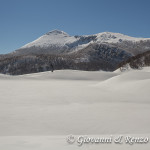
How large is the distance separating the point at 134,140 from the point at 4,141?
9.19ft

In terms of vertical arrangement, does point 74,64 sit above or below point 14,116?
above

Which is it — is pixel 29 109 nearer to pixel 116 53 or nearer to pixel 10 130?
pixel 10 130

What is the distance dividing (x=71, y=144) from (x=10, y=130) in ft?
6.76

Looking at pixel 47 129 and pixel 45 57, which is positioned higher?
pixel 45 57

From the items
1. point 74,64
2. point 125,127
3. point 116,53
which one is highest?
point 116,53

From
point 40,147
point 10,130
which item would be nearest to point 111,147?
point 40,147

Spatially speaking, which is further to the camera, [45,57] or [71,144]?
[45,57]

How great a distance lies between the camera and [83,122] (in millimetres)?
5699

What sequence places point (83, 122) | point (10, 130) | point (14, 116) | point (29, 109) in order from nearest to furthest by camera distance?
point (10, 130) < point (83, 122) < point (14, 116) < point (29, 109)

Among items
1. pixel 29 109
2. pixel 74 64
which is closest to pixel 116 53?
pixel 74 64

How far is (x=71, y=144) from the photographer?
3.83m

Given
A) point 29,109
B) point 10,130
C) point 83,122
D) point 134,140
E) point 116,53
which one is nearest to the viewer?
point 134,140

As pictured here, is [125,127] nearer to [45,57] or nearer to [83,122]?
[83,122]

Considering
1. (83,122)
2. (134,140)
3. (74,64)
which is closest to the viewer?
(134,140)
